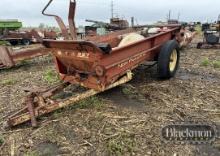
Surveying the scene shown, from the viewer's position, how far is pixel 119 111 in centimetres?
489

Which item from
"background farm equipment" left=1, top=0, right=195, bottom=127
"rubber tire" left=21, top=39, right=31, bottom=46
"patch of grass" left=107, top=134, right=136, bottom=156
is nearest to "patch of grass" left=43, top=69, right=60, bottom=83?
"background farm equipment" left=1, top=0, right=195, bottom=127

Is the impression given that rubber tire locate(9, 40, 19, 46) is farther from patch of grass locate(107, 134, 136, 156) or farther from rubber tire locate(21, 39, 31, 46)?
patch of grass locate(107, 134, 136, 156)

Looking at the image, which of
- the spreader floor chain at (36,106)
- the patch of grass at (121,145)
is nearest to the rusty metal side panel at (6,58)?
the spreader floor chain at (36,106)

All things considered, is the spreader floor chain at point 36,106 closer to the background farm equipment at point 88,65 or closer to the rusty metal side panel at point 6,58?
the background farm equipment at point 88,65

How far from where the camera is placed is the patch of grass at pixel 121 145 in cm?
378

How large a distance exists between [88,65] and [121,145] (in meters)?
1.58

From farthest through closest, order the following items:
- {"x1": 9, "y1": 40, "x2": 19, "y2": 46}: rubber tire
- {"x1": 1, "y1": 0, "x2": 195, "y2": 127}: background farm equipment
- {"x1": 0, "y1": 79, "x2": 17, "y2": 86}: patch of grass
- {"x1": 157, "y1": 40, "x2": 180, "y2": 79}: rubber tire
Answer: {"x1": 9, "y1": 40, "x2": 19, "y2": 46}: rubber tire, {"x1": 0, "y1": 79, "x2": 17, "y2": 86}: patch of grass, {"x1": 157, "y1": 40, "x2": 180, "y2": 79}: rubber tire, {"x1": 1, "y1": 0, "x2": 195, "y2": 127}: background farm equipment

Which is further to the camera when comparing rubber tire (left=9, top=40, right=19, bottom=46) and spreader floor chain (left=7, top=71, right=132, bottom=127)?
rubber tire (left=9, top=40, right=19, bottom=46)

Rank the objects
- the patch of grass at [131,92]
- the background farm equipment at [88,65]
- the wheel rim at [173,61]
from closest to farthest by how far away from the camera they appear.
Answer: the background farm equipment at [88,65] → the patch of grass at [131,92] → the wheel rim at [173,61]

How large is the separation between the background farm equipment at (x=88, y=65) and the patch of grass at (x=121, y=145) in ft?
3.57

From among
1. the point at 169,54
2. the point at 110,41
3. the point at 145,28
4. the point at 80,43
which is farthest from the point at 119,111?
the point at 145,28

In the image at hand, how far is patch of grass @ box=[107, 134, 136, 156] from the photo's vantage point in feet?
12.4

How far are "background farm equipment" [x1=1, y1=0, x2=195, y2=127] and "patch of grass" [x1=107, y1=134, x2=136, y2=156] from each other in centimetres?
109

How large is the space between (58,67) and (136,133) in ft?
6.97
